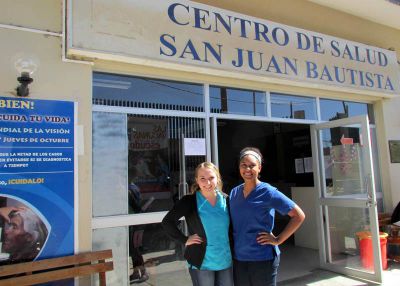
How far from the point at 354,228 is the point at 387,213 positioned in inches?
50.6

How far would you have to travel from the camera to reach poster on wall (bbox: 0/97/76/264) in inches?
125

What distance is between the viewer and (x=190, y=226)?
2.68 m

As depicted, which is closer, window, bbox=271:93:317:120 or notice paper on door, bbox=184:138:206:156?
notice paper on door, bbox=184:138:206:156

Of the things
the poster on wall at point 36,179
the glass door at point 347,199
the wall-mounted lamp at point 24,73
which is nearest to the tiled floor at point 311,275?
the glass door at point 347,199

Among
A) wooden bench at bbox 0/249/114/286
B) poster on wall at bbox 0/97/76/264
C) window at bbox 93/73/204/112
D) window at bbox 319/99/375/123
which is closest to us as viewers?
wooden bench at bbox 0/249/114/286

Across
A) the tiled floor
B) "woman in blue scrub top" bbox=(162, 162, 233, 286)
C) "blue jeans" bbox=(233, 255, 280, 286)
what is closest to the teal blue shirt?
"woman in blue scrub top" bbox=(162, 162, 233, 286)

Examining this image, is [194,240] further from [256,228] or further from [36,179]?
→ [36,179]

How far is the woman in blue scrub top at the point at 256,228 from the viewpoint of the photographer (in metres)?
2.50

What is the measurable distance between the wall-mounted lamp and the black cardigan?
1798 millimetres

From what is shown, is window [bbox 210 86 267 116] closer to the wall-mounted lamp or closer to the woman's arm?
the wall-mounted lamp

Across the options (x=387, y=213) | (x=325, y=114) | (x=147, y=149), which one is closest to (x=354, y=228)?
(x=387, y=213)

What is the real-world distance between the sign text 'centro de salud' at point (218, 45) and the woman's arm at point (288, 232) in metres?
2.18

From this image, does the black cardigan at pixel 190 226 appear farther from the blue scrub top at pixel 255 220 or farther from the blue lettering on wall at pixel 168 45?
the blue lettering on wall at pixel 168 45

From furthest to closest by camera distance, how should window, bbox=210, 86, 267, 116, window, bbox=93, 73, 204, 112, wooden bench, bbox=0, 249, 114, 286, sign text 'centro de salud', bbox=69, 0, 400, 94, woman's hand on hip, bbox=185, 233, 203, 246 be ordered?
1. window, bbox=210, 86, 267, 116
2. window, bbox=93, 73, 204, 112
3. sign text 'centro de salud', bbox=69, 0, 400, 94
4. wooden bench, bbox=0, 249, 114, 286
5. woman's hand on hip, bbox=185, 233, 203, 246
